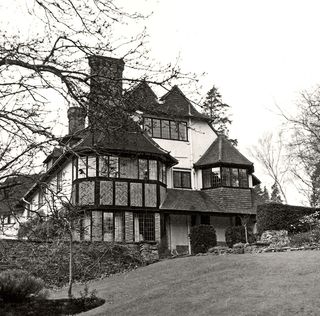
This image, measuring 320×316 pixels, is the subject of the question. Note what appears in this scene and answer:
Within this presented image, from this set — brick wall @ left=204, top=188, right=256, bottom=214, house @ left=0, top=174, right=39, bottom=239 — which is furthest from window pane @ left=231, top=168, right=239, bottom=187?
house @ left=0, top=174, right=39, bottom=239

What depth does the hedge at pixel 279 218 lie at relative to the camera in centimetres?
2702

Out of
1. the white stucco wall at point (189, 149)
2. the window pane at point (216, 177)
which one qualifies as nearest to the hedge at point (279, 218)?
the window pane at point (216, 177)

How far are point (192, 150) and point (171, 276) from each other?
17.2 metres

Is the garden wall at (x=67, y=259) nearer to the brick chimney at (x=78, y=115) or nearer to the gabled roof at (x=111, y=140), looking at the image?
the gabled roof at (x=111, y=140)

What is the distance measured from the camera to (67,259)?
80.1 feet

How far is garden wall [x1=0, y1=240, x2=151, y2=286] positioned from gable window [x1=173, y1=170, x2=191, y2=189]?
8.53m

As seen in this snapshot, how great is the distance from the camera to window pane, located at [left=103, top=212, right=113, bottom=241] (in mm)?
29188

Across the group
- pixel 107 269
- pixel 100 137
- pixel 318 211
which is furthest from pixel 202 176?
pixel 100 137

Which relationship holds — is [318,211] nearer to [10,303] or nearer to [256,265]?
[256,265]

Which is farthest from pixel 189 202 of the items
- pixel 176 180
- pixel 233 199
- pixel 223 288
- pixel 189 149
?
pixel 223 288

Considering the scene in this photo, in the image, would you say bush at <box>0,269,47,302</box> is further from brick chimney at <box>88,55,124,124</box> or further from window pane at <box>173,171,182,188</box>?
window pane at <box>173,171,182,188</box>

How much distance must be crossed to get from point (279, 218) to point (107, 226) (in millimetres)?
8333

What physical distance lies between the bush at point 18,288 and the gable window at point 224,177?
61.0ft

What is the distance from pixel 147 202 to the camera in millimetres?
30953
